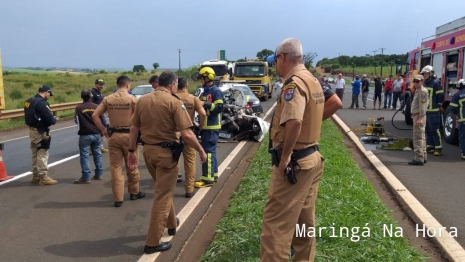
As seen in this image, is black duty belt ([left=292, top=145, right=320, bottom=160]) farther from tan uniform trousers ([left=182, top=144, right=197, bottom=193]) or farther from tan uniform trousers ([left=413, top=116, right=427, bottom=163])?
tan uniform trousers ([left=413, top=116, right=427, bottom=163])

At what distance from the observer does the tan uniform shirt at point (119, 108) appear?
21.4 ft

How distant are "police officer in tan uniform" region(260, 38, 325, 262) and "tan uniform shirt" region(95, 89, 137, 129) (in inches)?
137

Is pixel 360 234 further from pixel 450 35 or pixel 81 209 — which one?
pixel 450 35

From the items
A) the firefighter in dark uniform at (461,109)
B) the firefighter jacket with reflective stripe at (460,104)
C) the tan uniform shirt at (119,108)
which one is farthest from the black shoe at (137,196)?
the firefighter jacket with reflective stripe at (460,104)

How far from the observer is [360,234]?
4.75 m

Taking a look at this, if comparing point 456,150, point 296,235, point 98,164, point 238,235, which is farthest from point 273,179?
point 456,150

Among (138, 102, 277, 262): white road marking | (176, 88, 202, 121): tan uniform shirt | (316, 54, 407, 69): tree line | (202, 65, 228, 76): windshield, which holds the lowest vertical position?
(138, 102, 277, 262): white road marking

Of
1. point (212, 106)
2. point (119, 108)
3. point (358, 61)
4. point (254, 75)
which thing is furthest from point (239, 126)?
point (358, 61)

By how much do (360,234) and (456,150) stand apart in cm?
731

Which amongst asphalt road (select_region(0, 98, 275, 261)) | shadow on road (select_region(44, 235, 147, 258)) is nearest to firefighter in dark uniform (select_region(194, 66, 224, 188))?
asphalt road (select_region(0, 98, 275, 261))

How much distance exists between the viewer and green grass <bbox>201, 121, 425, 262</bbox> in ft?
14.2

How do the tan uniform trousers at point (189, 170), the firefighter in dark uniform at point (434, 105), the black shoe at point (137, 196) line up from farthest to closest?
the firefighter in dark uniform at point (434, 105) → the tan uniform trousers at point (189, 170) → the black shoe at point (137, 196)

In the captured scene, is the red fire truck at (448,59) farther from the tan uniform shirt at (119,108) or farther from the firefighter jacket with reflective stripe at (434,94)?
the tan uniform shirt at (119,108)

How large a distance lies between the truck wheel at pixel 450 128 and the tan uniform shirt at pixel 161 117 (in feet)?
29.4
